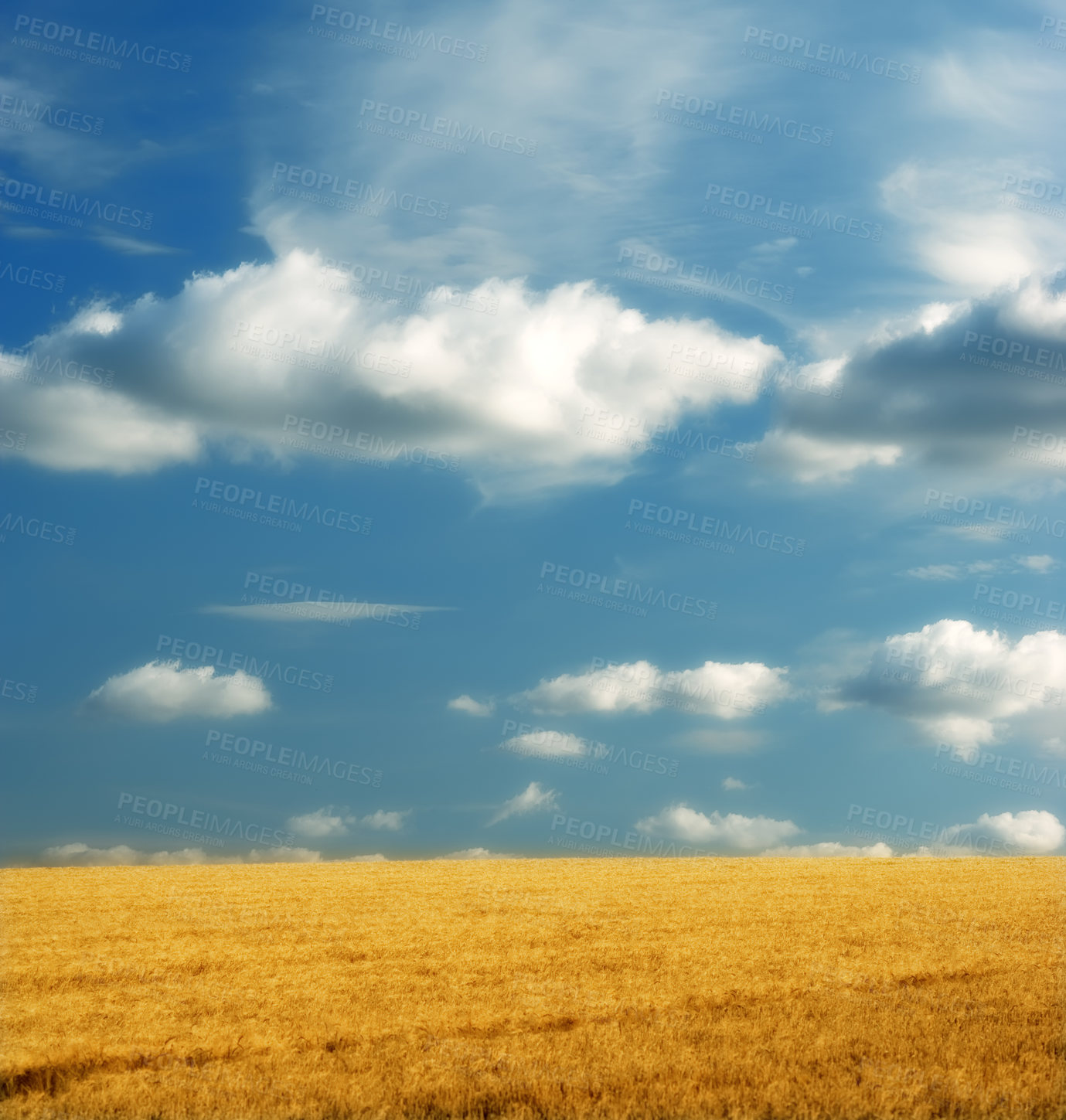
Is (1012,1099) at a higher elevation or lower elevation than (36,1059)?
lower

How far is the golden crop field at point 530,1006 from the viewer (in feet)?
39.3

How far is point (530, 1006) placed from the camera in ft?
51.7

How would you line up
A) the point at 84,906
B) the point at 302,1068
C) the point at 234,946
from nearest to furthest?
1. the point at 302,1068
2. the point at 234,946
3. the point at 84,906

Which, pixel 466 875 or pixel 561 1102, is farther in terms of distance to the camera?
pixel 466 875

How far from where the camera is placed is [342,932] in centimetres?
2192

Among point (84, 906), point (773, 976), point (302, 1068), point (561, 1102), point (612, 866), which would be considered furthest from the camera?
point (612, 866)

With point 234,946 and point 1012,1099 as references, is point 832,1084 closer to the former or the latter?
point 1012,1099

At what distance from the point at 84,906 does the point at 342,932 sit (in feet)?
29.7

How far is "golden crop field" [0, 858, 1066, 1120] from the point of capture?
11969mm

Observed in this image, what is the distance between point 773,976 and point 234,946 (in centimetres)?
1101

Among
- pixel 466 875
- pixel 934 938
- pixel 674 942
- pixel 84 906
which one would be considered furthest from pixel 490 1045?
pixel 466 875

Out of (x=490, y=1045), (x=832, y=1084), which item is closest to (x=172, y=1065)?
(x=490, y=1045)

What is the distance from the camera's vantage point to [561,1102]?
38.7 ft

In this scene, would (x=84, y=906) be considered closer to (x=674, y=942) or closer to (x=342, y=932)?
(x=342, y=932)
